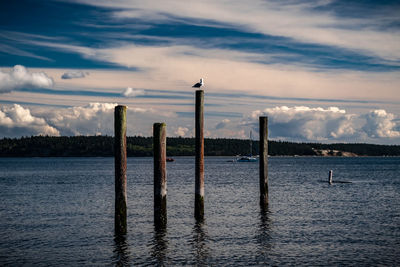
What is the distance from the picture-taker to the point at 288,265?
656 inches

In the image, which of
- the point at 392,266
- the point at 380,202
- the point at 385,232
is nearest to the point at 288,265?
the point at 392,266

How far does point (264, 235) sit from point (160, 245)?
17.4 feet

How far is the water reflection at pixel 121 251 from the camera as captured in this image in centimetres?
1735

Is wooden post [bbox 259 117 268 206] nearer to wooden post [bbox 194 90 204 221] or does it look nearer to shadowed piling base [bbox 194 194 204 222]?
shadowed piling base [bbox 194 194 204 222]

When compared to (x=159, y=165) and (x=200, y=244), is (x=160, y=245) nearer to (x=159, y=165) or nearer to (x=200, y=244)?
(x=200, y=244)

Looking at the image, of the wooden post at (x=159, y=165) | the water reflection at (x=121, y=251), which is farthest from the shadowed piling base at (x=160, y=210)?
the water reflection at (x=121, y=251)

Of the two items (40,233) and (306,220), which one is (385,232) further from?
(40,233)

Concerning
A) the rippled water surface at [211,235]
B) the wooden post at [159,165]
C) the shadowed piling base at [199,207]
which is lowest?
the rippled water surface at [211,235]

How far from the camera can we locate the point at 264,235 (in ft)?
72.5

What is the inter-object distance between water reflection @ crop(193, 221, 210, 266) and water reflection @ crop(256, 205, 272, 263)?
2188 mm

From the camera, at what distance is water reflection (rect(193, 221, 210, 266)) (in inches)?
690

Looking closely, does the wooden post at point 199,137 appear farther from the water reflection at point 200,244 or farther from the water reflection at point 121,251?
the water reflection at point 121,251

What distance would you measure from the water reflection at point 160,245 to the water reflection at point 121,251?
3.63 ft

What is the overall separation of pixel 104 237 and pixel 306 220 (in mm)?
11775
